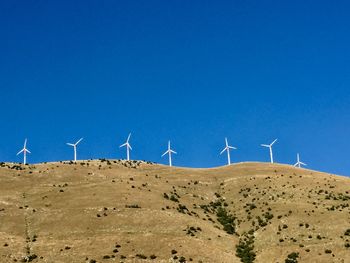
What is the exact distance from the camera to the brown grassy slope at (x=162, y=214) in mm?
93438

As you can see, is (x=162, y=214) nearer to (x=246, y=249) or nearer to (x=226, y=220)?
(x=226, y=220)

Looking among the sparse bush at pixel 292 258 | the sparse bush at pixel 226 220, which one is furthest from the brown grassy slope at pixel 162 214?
the sparse bush at pixel 226 220

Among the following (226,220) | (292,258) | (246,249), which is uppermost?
(226,220)

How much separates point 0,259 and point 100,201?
32934mm

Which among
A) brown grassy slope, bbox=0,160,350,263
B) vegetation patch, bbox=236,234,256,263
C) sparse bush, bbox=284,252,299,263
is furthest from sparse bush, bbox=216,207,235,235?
sparse bush, bbox=284,252,299,263

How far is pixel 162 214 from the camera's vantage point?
11138 cm

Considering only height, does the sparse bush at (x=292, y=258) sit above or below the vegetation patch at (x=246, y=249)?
below

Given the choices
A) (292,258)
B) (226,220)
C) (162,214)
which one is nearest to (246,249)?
(292,258)

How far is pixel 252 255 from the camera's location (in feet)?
314

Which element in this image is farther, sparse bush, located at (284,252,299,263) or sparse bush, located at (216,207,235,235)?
sparse bush, located at (216,207,235,235)

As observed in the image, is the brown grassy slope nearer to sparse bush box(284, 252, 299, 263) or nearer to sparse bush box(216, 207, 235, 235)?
sparse bush box(284, 252, 299, 263)

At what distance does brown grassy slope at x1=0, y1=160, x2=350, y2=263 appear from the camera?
93.4 metres

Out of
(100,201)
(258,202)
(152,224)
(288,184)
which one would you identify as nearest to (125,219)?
(152,224)

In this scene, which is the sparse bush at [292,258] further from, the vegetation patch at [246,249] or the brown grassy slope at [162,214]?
the vegetation patch at [246,249]
